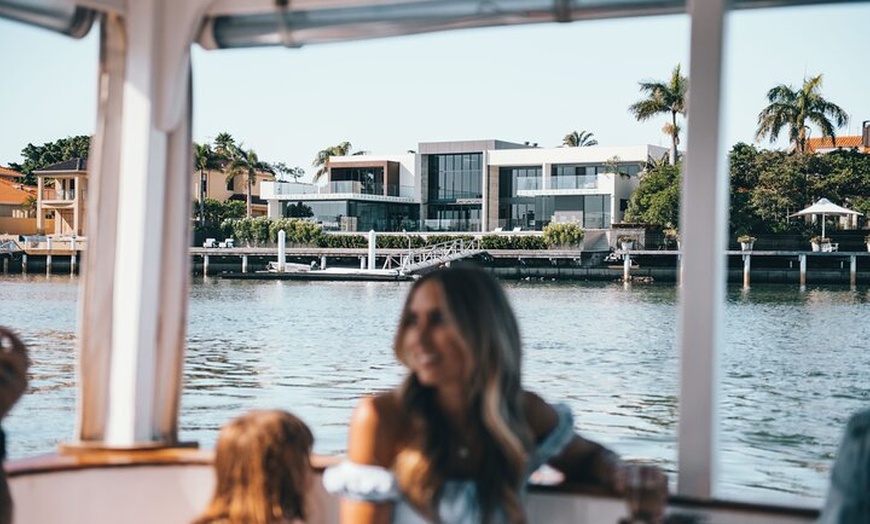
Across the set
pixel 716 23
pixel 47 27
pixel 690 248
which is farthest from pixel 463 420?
pixel 47 27

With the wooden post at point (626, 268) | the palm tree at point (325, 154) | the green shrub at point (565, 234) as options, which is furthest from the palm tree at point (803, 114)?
the palm tree at point (325, 154)

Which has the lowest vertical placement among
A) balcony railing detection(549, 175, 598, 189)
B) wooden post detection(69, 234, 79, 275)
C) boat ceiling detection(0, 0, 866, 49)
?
wooden post detection(69, 234, 79, 275)

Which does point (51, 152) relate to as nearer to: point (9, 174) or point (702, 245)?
point (9, 174)

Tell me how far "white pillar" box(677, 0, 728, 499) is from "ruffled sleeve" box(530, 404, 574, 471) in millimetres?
291

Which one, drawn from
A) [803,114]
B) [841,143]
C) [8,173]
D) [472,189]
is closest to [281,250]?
[472,189]

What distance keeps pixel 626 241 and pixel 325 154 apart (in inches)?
817

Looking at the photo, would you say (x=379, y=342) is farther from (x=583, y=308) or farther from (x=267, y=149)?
(x=267, y=149)

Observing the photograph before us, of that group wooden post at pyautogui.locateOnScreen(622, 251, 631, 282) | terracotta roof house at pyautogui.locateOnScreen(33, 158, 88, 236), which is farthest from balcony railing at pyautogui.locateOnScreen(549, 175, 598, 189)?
terracotta roof house at pyautogui.locateOnScreen(33, 158, 88, 236)

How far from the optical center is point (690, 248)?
2094 mm

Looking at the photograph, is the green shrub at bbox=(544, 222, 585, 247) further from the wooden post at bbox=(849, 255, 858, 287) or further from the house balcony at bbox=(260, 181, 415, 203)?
the wooden post at bbox=(849, 255, 858, 287)

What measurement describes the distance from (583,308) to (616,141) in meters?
26.0

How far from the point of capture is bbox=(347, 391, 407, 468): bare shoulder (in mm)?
1663

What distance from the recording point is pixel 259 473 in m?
1.74

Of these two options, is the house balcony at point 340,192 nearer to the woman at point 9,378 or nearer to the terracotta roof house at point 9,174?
the terracotta roof house at point 9,174
